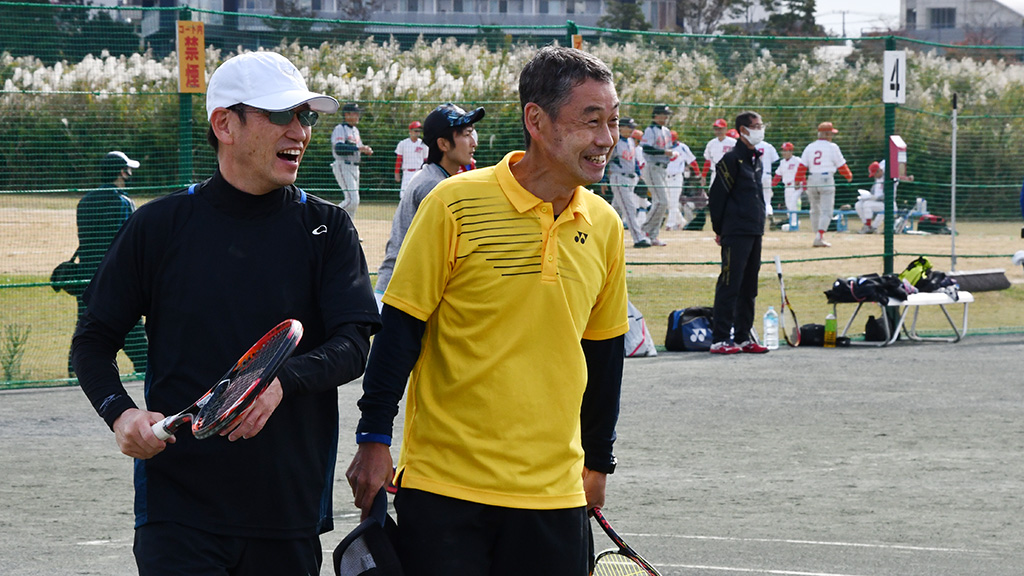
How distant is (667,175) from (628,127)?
37.8 inches

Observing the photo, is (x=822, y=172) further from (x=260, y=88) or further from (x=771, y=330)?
(x=260, y=88)

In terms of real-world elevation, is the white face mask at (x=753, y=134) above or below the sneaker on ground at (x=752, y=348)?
above

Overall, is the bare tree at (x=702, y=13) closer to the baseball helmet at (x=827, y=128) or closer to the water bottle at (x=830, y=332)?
the baseball helmet at (x=827, y=128)

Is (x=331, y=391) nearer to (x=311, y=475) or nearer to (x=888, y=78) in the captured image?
(x=311, y=475)

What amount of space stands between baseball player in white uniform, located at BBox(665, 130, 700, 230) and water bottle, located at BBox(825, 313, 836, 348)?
3.79 metres

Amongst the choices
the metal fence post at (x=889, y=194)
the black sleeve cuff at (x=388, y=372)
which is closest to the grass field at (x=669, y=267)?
the metal fence post at (x=889, y=194)

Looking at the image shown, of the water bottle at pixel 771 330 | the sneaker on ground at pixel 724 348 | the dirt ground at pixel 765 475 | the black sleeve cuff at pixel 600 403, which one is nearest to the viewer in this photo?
the black sleeve cuff at pixel 600 403

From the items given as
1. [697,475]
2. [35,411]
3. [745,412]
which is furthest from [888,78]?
[35,411]

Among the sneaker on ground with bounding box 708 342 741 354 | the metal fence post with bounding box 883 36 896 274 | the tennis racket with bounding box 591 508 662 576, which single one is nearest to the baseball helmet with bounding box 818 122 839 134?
the metal fence post with bounding box 883 36 896 274

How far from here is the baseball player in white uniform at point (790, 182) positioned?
68.8 feet

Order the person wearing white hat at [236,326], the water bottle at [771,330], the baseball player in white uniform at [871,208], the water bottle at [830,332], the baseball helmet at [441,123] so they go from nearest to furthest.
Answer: the person wearing white hat at [236,326], the baseball helmet at [441,123], the water bottle at [771,330], the water bottle at [830,332], the baseball player in white uniform at [871,208]

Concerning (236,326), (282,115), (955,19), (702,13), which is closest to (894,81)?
(282,115)

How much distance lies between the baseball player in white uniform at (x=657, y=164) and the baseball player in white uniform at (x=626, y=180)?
0.18 m

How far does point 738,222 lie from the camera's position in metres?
13.7
